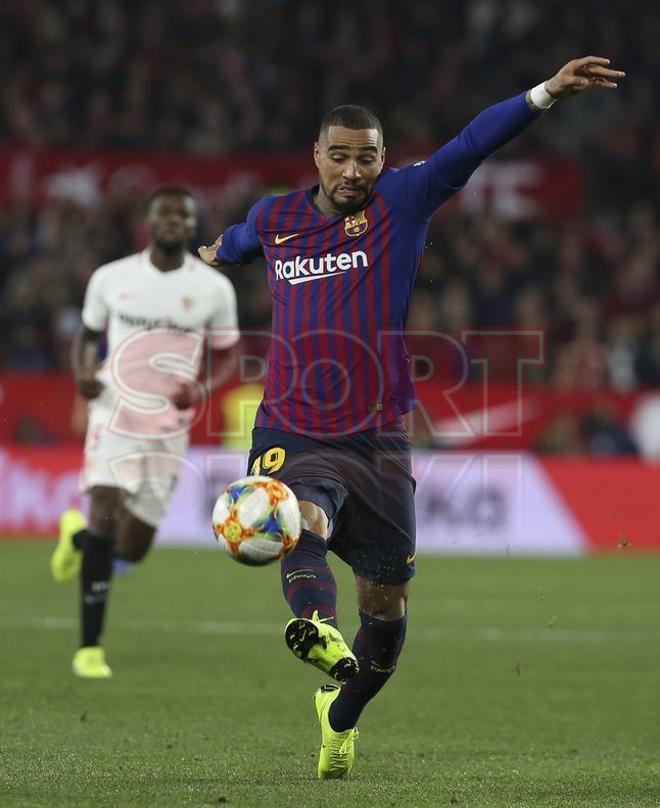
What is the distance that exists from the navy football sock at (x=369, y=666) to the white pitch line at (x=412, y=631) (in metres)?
4.60

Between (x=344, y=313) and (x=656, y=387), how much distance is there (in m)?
12.4

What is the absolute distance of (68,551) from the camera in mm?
10172

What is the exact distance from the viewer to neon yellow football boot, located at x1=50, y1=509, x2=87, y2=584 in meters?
10.1

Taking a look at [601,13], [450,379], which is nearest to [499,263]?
[450,379]

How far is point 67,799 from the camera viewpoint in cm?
545

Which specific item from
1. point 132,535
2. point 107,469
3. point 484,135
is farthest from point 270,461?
point 132,535

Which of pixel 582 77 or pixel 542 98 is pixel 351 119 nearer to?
pixel 542 98

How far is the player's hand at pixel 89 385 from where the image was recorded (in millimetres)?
9047

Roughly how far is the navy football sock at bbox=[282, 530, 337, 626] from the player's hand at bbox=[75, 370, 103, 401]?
11.6 ft

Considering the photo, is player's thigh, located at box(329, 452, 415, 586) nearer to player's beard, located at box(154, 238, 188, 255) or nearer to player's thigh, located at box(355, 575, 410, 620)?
player's thigh, located at box(355, 575, 410, 620)

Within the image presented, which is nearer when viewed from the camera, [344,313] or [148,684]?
[344,313]

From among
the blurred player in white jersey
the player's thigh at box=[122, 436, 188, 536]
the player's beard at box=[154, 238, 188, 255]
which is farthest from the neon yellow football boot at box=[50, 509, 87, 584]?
the player's beard at box=[154, 238, 188, 255]

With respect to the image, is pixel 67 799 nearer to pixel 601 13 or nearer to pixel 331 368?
pixel 331 368

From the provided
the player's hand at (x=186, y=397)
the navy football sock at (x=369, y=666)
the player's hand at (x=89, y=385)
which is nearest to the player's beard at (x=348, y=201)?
the navy football sock at (x=369, y=666)
